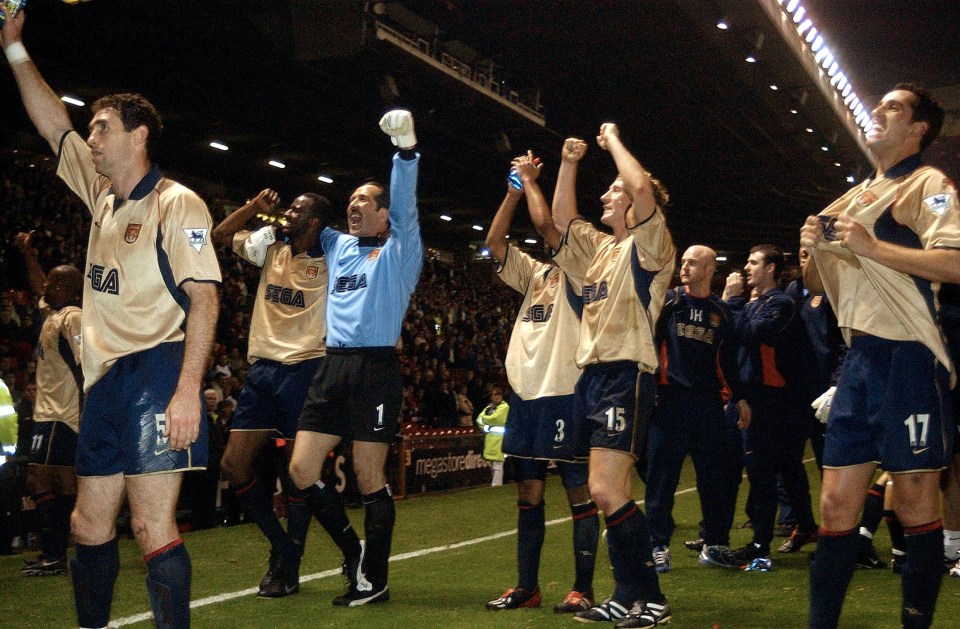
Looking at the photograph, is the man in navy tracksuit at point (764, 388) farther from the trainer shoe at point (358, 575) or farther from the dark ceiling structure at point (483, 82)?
the dark ceiling structure at point (483, 82)

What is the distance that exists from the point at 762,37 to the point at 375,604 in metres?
18.7

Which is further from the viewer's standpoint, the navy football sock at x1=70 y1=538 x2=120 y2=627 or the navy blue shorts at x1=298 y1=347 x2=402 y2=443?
the navy blue shorts at x1=298 y1=347 x2=402 y2=443

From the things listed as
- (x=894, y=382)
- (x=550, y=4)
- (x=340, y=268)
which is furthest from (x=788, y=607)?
(x=550, y=4)

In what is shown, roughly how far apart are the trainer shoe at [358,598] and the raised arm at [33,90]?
9.23 feet

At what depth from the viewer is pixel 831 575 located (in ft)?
11.6

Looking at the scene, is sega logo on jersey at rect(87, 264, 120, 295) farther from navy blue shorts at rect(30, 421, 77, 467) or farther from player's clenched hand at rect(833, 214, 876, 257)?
navy blue shorts at rect(30, 421, 77, 467)

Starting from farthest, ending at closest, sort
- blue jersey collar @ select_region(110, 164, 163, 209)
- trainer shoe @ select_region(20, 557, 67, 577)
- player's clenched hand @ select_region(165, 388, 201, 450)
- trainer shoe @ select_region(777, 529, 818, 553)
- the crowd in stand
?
the crowd in stand, trainer shoe @ select_region(777, 529, 818, 553), trainer shoe @ select_region(20, 557, 67, 577), blue jersey collar @ select_region(110, 164, 163, 209), player's clenched hand @ select_region(165, 388, 201, 450)

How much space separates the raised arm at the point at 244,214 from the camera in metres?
5.93

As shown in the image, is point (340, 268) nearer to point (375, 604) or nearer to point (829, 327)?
point (375, 604)

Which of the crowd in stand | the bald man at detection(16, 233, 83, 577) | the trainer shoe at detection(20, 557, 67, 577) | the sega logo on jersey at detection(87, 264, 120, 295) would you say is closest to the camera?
the sega logo on jersey at detection(87, 264, 120, 295)

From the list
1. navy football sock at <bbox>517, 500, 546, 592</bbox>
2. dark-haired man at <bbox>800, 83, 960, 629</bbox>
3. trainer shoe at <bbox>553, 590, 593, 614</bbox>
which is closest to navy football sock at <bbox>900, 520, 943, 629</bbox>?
dark-haired man at <bbox>800, 83, 960, 629</bbox>

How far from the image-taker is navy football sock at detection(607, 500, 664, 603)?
14.2 feet

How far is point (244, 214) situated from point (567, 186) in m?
2.16

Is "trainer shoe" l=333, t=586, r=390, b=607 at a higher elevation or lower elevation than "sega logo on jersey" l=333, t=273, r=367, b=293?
lower
